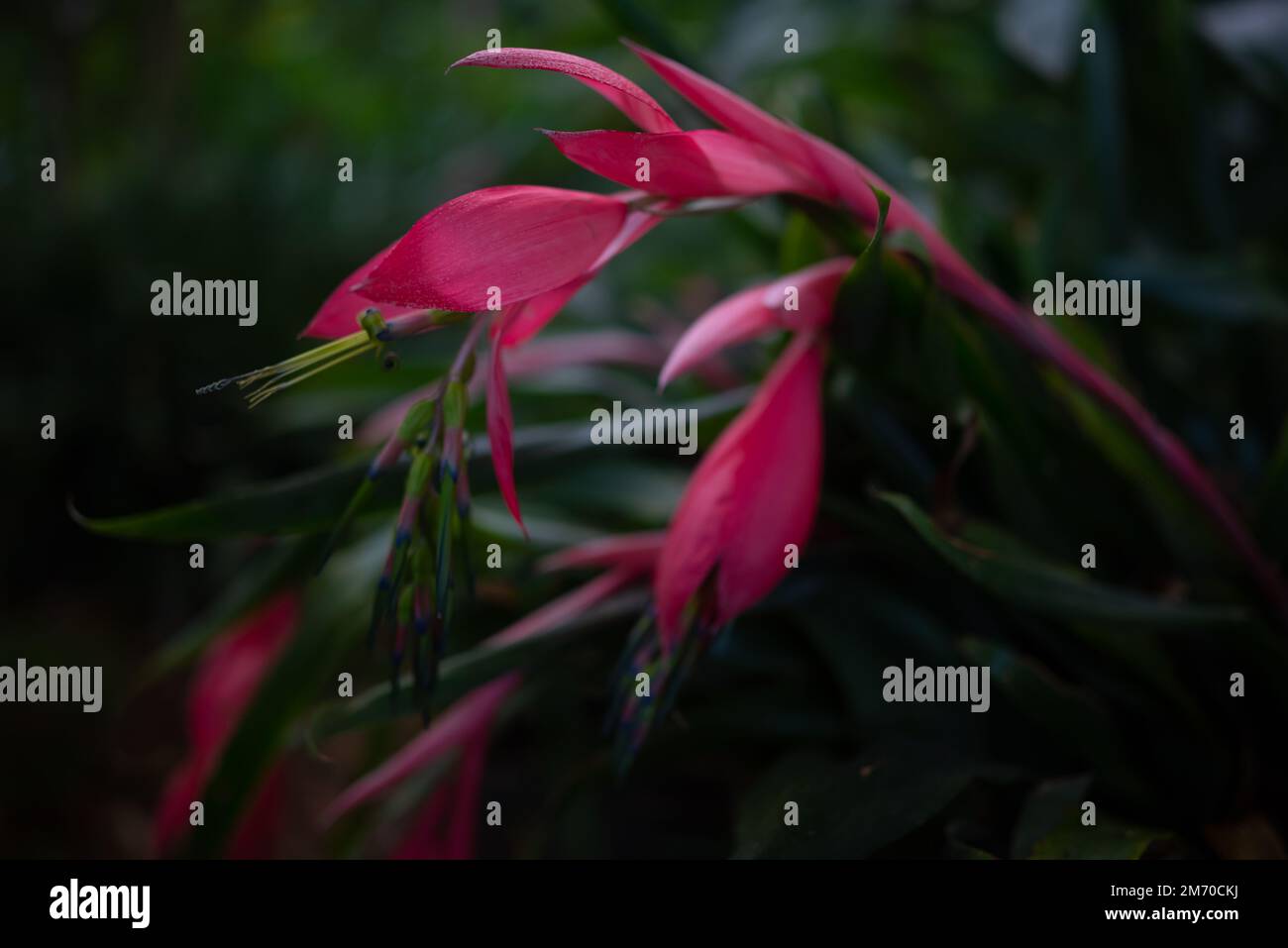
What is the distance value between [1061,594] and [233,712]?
0.64 meters

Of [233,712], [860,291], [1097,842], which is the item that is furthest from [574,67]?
[233,712]

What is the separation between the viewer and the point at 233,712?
0.78 m

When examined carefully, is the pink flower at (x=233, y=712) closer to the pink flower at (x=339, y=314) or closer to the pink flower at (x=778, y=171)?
the pink flower at (x=339, y=314)

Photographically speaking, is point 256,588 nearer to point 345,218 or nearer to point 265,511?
point 265,511

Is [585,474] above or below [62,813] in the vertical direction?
above

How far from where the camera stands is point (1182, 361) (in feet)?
3.03

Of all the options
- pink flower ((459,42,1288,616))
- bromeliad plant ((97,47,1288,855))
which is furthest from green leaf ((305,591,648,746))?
pink flower ((459,42,1288,616))

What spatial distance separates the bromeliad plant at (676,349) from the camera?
0.36 metres

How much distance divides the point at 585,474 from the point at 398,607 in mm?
361

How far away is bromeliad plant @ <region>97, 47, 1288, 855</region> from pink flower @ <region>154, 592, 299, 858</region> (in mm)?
374

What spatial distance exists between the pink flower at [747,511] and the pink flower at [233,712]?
394 millimetres
